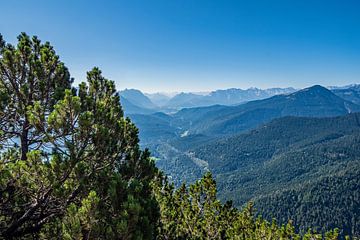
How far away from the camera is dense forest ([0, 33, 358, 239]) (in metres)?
7.35

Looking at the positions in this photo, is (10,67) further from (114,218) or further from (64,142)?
(114,218)

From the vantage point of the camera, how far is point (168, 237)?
14.3 m

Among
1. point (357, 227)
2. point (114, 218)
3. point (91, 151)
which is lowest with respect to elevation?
point (357, 227)

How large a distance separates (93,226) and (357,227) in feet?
705

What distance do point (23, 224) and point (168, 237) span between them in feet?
24.9

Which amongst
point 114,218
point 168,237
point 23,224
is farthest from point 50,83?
point 168,237

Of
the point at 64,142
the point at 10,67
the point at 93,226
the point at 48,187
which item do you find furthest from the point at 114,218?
the point at 10,67

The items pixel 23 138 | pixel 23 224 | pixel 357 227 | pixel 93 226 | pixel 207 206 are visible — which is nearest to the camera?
pixel 93 226

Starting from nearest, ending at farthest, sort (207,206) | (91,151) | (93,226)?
(93,226) → (91,151) → (207,206)

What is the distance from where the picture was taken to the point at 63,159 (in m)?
7.50

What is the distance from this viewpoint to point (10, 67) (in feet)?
30.6

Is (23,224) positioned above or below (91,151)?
below

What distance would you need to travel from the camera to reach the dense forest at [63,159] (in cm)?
735

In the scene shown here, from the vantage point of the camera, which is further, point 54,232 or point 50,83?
point 50,83
